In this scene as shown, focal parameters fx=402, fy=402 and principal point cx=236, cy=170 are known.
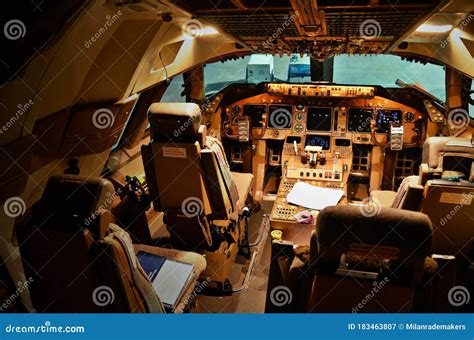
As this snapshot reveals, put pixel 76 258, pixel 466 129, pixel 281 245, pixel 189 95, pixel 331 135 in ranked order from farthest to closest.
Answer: pixel 189 95, pixel 331 135, pixel 466 129, pixel 281 245, pixel 76 258

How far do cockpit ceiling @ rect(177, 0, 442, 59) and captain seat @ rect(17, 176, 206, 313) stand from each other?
1.39 metres

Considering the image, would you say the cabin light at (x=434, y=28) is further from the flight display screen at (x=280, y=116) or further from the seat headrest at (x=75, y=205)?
the seat headrest at (x=75, y=205)

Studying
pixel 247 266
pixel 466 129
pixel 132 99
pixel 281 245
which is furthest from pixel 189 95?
pixel 281 245

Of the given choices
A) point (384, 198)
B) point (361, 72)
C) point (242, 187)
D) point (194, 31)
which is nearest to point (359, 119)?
point (384, 198)

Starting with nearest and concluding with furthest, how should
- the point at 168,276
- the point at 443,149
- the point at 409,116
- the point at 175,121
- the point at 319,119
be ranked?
the point at 168,276
the point at 443,149
the point at 175,121
the point at 409,116
the point at 319,119

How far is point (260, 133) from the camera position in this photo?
18.9 ft

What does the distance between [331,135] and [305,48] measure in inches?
64.0

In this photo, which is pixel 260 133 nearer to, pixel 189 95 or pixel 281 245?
pixel 189 95

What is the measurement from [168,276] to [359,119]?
3.80 metres

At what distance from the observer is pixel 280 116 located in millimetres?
5750

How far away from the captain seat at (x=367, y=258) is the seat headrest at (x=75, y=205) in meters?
1.02

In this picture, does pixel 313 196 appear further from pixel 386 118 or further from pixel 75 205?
pixel 75 205

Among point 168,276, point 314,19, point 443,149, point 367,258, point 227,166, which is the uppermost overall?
point 314,19

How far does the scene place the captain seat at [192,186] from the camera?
314 centimetres
